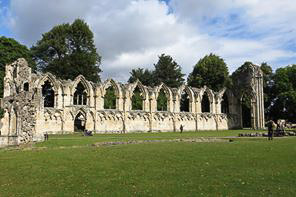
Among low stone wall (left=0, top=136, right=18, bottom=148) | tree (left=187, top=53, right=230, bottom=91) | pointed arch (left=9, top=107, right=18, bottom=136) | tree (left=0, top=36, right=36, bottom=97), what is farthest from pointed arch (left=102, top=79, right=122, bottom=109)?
low stone wall (left=0, top=136, right=18, bottom=148)

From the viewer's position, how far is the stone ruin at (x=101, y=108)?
21922mm

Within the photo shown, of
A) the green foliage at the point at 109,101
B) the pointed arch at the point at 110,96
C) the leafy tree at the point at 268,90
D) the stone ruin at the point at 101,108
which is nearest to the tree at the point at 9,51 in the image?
the stone ruin at the point at 101,108

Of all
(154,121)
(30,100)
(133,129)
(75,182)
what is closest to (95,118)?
(133,129)

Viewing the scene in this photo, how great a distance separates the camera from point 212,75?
58.9m

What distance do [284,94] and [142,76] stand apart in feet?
102

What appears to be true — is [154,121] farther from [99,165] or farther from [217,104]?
[99,165]

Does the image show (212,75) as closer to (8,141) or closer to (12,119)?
(12,119)

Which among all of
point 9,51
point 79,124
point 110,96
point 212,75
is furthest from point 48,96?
point 212,75

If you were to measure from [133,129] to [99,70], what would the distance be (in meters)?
16.3

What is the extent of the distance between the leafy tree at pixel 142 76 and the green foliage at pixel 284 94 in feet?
88.5

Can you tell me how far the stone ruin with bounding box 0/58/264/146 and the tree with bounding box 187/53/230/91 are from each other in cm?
503

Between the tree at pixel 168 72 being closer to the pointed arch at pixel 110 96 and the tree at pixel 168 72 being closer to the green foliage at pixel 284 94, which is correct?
the pointed arch at pixel 110 96

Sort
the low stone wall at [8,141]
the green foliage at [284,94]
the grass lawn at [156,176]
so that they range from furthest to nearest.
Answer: the green foliage at [284,94], the low stone wall at [8,141], the grass lawn at [156,176]

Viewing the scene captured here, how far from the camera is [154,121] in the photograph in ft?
141
